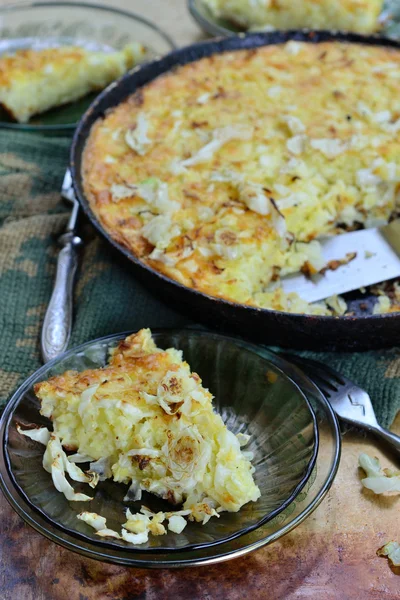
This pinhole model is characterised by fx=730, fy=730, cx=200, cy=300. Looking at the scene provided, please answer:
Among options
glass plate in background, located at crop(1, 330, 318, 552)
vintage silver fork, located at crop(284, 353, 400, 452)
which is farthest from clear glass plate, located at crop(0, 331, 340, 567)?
vintage silver fork, located at crop(284, 353, 400, 452)

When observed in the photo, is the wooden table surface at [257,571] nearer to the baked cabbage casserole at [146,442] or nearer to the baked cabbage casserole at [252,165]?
the baked cabbage casserole at [146,442]

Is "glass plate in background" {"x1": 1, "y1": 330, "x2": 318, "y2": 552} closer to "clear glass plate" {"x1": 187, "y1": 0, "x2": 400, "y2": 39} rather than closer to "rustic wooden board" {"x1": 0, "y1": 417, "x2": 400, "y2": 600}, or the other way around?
"rustic wooden board" {"x1": 0, "y1": 417, "x2": 400, "y2": 600}

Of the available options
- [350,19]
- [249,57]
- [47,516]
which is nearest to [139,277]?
[47,516]

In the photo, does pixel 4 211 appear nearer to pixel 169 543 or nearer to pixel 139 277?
pixel 139 277

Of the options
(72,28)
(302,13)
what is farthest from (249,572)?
(72,28)

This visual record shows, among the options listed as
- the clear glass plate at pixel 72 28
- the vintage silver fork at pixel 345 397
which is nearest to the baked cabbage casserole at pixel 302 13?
the clear glass plate at pixel 72 28

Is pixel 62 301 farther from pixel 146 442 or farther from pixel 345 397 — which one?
pixel 345 397
